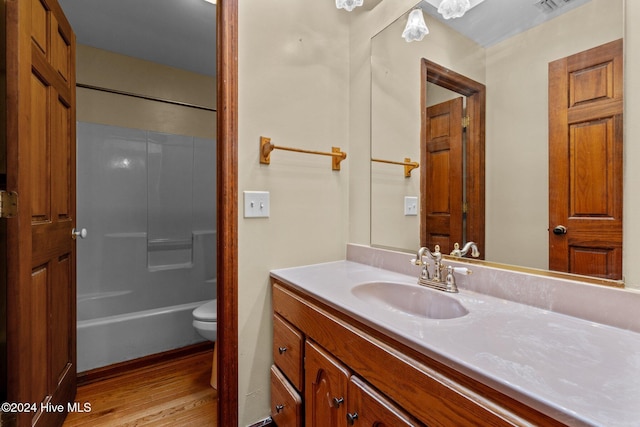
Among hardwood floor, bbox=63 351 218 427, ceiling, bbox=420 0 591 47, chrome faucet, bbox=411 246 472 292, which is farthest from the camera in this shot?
hardwood floor, bbox=63 351 218 427

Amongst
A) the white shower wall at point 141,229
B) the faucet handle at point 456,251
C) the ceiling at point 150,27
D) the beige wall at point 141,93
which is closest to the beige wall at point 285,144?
the faucet handle at point 456,251

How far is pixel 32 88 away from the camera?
1093mm

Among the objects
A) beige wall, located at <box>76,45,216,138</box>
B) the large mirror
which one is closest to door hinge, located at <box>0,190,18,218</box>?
the large mirror

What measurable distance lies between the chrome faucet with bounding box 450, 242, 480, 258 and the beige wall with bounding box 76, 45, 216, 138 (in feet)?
7.76

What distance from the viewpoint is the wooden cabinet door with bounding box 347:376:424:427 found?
0.66 meters

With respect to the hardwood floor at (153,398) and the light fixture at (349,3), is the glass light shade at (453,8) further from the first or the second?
the hardwood floor at (153,398)

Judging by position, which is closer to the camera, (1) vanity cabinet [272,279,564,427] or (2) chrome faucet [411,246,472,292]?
(1) vanity cabinet [272,279,564,427]

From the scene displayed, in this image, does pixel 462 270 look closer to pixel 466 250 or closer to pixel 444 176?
pixel 466 250

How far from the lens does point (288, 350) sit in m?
1.17

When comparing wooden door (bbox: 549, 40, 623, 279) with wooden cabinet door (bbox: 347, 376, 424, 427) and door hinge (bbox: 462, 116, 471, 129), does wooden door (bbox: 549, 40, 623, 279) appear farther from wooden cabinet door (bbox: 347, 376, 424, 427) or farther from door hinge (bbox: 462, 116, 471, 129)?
wooden cabinet door (bbox: 347, 376, 424, 427)

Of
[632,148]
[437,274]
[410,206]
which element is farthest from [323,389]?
[632,148]

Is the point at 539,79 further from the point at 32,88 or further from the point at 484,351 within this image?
the point at 32,88

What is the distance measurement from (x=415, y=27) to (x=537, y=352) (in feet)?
4.35

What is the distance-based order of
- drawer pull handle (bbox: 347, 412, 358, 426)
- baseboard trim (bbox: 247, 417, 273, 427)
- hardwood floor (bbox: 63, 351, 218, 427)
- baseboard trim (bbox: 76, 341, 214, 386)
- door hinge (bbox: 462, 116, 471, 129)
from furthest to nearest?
baseboard trim (bbox: 76, 341, 214, 386) < hardwood floor (bbox: 63, 351, 218, 427) < baseboard trim (bbox: 247, 417, 273, 427) < door hinge (bbox: 462, 116, 471, 129) < drawer pull handle (bbox: 347, 412, 358, 426)
